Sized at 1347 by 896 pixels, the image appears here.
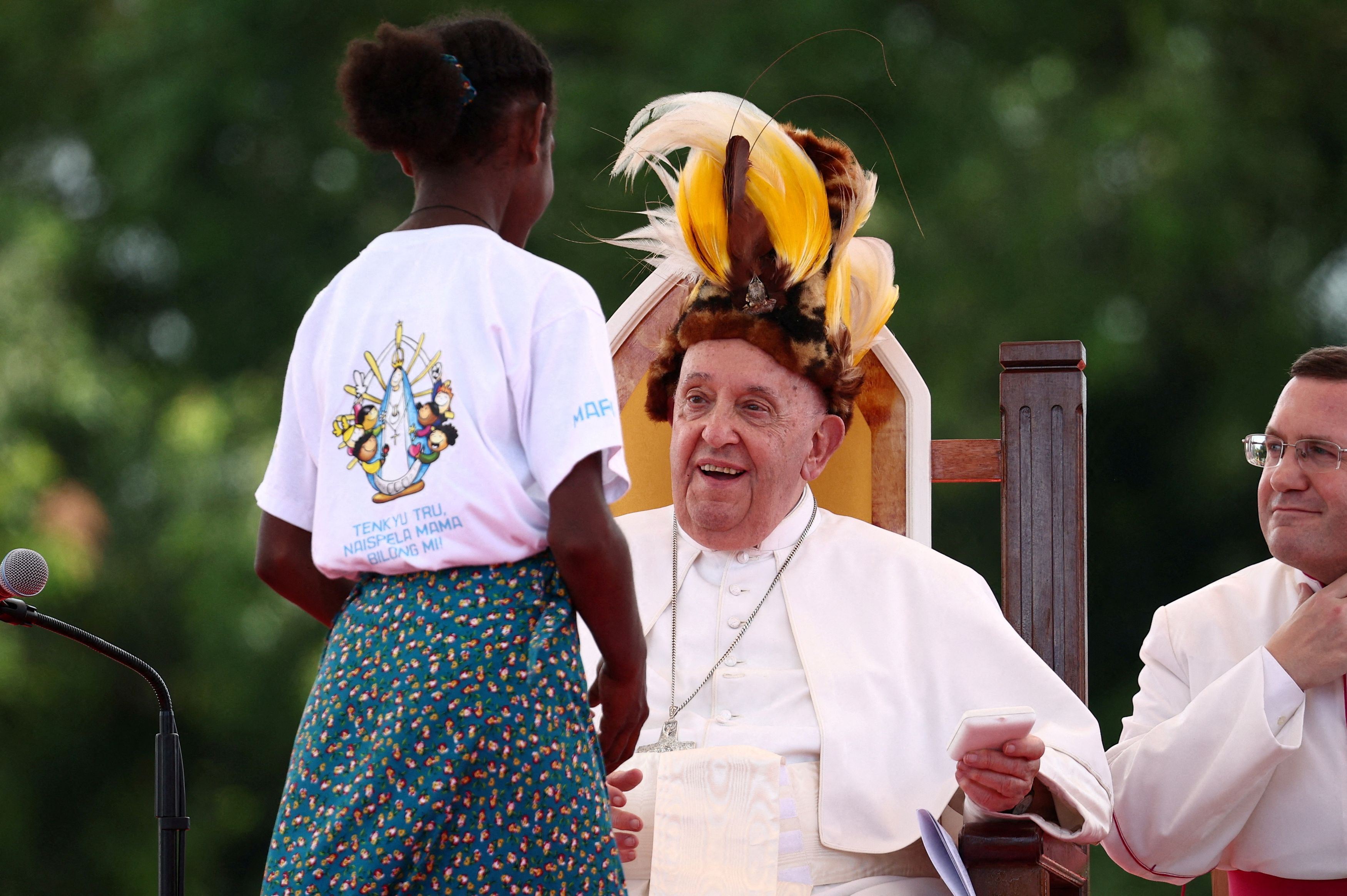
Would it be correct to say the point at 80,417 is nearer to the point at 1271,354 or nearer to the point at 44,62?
the point at 44,62

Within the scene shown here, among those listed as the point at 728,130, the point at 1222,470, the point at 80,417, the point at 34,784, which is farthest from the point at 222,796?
the point at 728,130

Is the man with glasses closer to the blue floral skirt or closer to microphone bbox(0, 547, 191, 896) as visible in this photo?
the blue floral skirt

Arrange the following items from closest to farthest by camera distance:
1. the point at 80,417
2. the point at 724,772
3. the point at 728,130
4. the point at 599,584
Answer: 1. the point at 599,584
2. the point at 724,772
3. the point at 728,130
4. the point at 80,417

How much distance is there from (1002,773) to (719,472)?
0.93 metres

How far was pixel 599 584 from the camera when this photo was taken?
2.02 m

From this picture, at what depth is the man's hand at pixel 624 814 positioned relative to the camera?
284 centimetres

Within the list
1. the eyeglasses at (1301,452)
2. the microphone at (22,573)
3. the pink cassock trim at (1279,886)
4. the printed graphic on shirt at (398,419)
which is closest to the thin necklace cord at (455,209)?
the printed graphic on shirt at (398,419)

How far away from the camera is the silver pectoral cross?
313 cm

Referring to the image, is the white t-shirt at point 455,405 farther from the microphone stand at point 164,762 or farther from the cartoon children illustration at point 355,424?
the microphone stand at point 164,762

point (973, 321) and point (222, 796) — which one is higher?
point (973, 321)

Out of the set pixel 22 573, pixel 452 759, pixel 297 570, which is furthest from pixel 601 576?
pixel 22 573

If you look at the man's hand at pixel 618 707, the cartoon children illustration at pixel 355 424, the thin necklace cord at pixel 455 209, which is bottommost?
the man's hand at pixel 618 707

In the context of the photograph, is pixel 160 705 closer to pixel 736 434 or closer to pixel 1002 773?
pixel 736 434

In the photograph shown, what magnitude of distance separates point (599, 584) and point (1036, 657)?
1.43m
